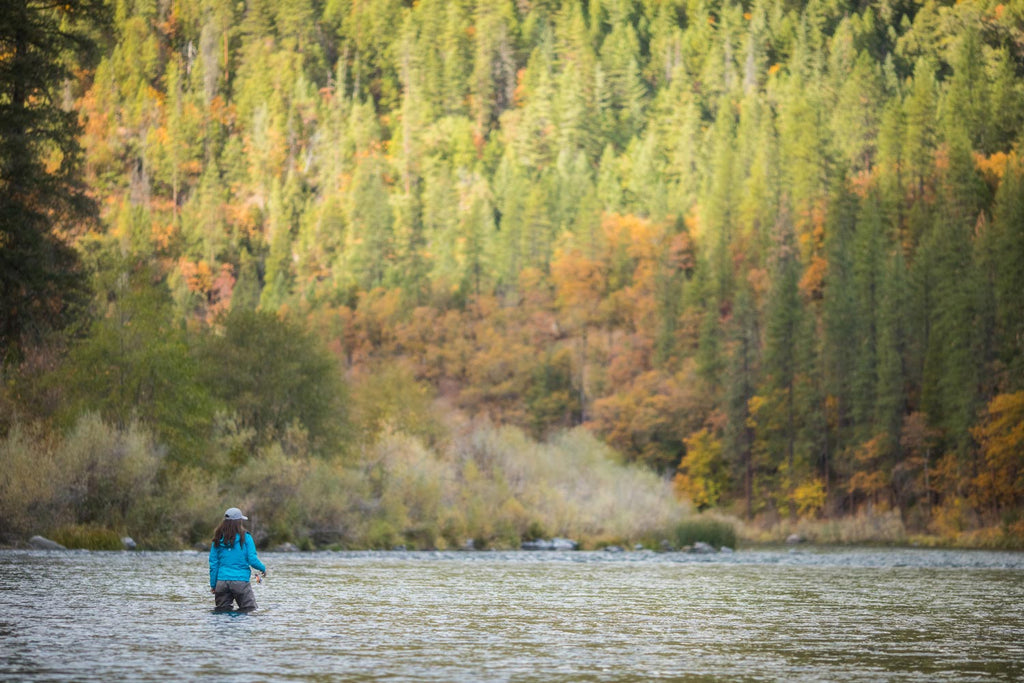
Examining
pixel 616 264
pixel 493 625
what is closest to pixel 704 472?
pixel 616 264

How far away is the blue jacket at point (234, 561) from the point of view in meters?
19.7

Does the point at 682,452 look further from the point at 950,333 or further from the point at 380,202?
the point at 380,202

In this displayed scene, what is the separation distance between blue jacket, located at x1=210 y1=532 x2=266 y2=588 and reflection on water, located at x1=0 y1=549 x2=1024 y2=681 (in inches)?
26.4

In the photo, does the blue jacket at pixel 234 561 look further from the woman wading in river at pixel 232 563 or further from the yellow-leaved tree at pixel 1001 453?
the yellow-leaved tree at pixel 1001 453

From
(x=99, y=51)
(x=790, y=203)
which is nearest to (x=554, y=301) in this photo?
(x=790, y=203)

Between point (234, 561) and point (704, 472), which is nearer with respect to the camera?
point (234, 561)

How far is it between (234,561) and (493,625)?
4.11 metres

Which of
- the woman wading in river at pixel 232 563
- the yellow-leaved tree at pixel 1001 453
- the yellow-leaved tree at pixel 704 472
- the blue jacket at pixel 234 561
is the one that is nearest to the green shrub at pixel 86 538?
the woman wading in river at pixel 232 563

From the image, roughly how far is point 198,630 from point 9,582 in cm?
891

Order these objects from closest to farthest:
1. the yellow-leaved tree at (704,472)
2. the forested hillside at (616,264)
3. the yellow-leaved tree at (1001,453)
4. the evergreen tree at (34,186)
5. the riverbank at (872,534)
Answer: the evergreen tree at (34,186)
the forested hillside at (616,264)
the riverbank at (872,534)
the yellow-leaved tree at (1001,453)
the yellow-leaved tree at (704,472)

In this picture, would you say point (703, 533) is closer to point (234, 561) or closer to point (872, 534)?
point (872, 534)

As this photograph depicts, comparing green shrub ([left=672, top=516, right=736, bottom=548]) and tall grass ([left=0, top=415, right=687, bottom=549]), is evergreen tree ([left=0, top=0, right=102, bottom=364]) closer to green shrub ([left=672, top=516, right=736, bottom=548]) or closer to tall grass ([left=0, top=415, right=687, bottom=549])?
tall grass ([left=0, top=415, right=687, bottom=549])

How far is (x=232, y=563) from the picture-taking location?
19969 mm

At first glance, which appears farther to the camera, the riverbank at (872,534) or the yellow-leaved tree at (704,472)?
the yellow-leaved tree at (704,472)
